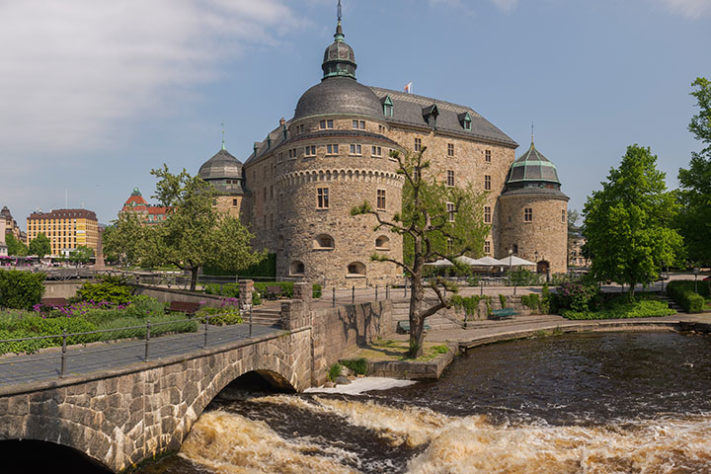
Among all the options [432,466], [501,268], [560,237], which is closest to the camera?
[432,466]

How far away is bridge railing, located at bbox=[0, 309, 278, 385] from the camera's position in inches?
380

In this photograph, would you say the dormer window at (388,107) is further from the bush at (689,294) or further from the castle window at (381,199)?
the bush at (689,294)

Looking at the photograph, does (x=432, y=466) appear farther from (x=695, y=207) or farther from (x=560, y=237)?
(x=560, y=237)

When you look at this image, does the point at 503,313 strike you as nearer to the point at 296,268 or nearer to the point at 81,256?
the point at 296,268

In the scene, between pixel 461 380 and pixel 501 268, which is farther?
pixel 501 268

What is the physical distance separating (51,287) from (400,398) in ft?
77.3

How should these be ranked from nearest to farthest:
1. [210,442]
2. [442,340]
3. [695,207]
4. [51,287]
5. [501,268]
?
[210,442], [442,340], [51,287], [695,207], [501,268]

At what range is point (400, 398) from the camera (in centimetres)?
1496

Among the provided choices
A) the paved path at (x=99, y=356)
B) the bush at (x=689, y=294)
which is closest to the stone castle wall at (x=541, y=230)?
the bush at (x=689, y=294)

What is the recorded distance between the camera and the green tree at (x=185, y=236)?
2641cm

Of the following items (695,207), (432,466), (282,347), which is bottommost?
(432,466)

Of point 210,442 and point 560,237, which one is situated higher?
point 560,237

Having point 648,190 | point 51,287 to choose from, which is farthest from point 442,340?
point 51,287

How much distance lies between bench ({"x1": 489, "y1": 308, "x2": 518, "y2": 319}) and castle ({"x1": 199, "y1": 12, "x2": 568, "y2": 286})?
9.06m
